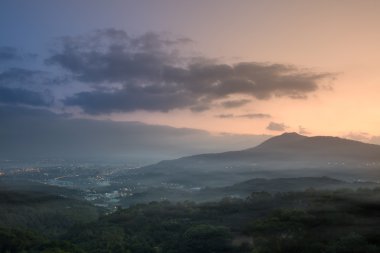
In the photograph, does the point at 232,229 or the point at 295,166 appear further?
the point at 295,166

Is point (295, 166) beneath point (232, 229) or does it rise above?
above

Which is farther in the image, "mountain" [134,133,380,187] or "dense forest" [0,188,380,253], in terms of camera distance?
"mountain" [134,133,380,187]

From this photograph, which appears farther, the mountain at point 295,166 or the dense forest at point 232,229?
the mountain at point 295,166

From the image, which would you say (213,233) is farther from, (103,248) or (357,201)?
(357,201)

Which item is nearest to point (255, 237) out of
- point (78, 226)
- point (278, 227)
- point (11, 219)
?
point (278, 227)
